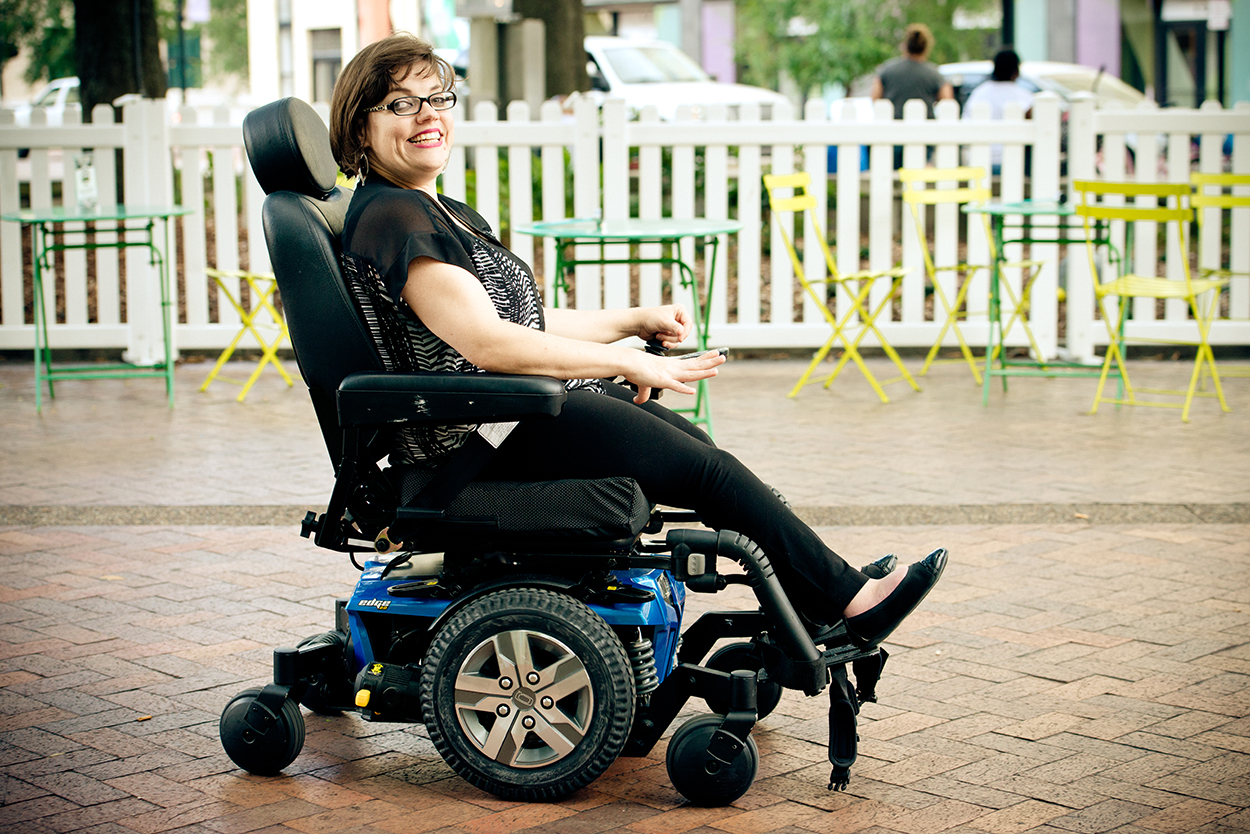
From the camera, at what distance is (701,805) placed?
270cm

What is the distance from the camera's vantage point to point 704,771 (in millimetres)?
2658

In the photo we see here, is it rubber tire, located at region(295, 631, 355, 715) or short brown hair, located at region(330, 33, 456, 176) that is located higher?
short brown hair, located at region(330, 33, 456, 176)

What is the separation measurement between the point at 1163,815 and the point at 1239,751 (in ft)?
1.39

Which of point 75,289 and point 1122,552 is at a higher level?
point 75,289

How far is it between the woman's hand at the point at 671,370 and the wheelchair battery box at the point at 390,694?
2.45ft

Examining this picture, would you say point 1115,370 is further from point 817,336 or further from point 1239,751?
point 1239,751

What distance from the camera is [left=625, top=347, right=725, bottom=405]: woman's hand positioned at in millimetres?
2711

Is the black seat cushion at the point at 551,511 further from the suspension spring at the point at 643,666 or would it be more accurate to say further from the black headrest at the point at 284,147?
the black headrest at the point at 284,147

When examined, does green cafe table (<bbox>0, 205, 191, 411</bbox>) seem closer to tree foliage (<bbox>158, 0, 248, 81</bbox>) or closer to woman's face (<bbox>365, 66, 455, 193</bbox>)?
woman's face (<bbox>365, 66, 455, 193</bbox>)

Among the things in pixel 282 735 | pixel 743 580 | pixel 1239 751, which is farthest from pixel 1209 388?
pixel 282 735

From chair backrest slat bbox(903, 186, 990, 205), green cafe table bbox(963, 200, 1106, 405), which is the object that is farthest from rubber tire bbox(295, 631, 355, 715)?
chair backrest slat bbox(903, 186, 990, 205)

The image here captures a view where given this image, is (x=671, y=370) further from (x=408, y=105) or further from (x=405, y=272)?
(x=408, y=105)

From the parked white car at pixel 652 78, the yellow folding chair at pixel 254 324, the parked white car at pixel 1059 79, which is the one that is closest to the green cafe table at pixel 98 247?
the yellow folding chair at pixel 254 324

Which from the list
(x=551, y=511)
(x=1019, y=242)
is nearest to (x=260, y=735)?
(x=551, y=511)
